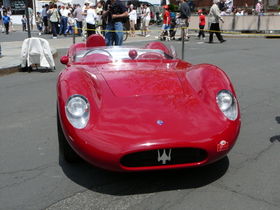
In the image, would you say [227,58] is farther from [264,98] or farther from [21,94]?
[21,94]

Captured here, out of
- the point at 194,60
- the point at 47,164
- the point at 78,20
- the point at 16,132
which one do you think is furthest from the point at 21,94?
the point at 78,20

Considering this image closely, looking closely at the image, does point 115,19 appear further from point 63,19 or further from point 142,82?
point 63,19

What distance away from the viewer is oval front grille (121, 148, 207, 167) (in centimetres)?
269

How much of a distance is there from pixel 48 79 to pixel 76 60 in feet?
11.5

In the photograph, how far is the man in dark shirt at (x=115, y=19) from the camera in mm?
9773

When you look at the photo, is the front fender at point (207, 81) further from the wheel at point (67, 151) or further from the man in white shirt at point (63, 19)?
the man in white shirt at point (63, 19)

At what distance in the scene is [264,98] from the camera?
19.2ft

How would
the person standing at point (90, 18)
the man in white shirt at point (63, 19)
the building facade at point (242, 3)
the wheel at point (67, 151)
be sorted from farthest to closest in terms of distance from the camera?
the building facade at point (242, 3), the man in white shirt at point (63, 19), the person standing at point (90, 18), the wheel at point (67, 151)

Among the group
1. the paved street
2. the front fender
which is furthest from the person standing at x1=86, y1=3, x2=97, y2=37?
the front fender

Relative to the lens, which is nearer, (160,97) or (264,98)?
(160,97)

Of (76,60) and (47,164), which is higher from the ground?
(76,60)

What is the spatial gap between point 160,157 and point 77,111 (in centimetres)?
83

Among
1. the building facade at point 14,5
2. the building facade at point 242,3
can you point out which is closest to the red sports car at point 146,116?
the building facade at point 242,3

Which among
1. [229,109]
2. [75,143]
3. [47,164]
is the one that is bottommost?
[47,164]
